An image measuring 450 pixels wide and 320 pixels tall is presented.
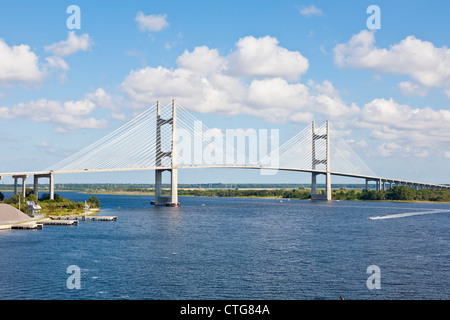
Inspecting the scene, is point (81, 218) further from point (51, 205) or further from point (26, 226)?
point (26, 226)

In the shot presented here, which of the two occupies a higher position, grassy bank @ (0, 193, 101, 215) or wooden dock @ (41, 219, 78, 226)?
grassy bank @ (0, 193, 101, 215)

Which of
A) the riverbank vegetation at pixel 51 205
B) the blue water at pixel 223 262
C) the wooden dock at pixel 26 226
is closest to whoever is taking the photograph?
the blue water at pixel 223 262

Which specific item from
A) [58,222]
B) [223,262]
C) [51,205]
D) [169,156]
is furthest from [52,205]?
[223,262]

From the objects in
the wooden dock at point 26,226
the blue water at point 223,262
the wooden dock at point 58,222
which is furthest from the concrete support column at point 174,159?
the wooden dock at point 26,226

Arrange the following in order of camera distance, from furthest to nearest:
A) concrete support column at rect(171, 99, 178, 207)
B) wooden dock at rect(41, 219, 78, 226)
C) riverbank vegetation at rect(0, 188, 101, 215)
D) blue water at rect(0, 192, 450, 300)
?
concrete support column at rect(171, 99, 178, 207)
riverbank vegetation at rect(0, 188, 101, 215)
wooden dock at rect(41, 219, 78, 226)
blue water at rect(0, 192, 450, 300)

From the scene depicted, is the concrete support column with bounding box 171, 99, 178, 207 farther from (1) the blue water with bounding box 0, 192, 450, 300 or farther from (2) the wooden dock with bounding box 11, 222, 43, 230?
(2) the wooden dock with bounding box 11, 222, 43, 230

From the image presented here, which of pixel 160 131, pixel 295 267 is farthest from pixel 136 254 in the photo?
pixel 160 131

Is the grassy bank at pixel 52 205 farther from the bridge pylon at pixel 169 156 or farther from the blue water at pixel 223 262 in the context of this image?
the bridge pylon at pixel 169 156

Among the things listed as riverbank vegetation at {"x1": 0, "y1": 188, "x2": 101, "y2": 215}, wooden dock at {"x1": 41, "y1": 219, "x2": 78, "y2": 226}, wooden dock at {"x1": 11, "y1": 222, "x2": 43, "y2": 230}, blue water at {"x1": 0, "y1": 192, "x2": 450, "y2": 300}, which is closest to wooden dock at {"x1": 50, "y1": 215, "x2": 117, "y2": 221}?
wooden dock at {"x1": 41, "y1": 219, "x2": 78, "y2": 226}
